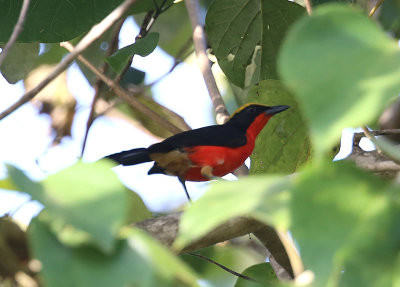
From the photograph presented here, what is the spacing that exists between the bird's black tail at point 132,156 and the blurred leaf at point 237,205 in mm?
2426

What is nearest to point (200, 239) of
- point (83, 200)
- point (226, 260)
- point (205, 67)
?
point (83, 200)

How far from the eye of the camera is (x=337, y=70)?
3.59 feet

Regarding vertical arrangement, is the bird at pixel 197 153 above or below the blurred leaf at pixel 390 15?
below

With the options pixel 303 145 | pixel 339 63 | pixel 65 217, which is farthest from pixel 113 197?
pixel 303 145

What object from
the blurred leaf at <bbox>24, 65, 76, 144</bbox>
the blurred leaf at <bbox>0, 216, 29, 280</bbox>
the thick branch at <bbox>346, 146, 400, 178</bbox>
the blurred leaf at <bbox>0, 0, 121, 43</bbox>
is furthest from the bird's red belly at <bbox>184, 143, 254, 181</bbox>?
the thick branch at <bbox>346, 146, 400, 178</bbox>

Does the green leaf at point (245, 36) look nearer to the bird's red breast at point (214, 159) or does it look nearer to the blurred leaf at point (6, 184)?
the bird's red breast at point (214, 159)

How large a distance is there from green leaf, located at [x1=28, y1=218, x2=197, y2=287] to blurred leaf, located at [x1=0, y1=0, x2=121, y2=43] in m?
2.09

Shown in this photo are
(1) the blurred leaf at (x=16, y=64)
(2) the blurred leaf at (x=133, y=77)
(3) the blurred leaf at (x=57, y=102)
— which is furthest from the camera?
(3) the blurred leaf at (x=57, y=102)

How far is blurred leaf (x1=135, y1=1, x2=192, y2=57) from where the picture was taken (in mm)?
4941

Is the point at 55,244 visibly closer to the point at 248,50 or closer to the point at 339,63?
the point at 339,63

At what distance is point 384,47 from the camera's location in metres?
1.16

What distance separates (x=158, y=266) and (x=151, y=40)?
1.74m

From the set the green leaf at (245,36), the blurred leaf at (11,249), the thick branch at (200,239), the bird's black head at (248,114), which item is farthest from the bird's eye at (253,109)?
the thick branch at (200,239)

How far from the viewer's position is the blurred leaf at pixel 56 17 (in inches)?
123
